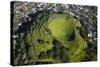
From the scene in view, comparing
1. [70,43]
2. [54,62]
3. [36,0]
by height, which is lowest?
[54,62]

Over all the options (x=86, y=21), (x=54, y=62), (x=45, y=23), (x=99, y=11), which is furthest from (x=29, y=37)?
(x=99, y=11)

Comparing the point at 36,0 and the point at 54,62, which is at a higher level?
the point at 36,0

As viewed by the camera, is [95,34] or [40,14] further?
[95,34]

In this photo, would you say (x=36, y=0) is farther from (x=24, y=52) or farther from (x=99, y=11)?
(x=99, y=11)

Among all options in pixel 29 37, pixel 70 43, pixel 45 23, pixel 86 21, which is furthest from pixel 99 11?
pixel 29 37

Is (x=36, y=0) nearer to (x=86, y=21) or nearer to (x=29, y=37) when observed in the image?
(x=29, y=37)

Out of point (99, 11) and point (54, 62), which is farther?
point (99, 11)
